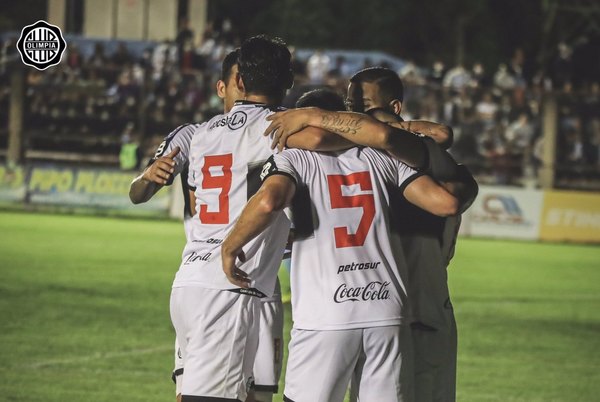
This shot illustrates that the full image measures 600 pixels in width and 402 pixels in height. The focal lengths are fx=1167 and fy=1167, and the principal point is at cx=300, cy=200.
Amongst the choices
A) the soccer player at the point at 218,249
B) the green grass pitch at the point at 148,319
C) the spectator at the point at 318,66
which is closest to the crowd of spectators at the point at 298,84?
the spectator at the point at 318,66

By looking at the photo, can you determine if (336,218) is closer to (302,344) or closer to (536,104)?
(302,344)

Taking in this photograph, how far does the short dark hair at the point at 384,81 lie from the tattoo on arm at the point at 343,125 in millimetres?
786

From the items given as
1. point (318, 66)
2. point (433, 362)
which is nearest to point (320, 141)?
point (433, 362)

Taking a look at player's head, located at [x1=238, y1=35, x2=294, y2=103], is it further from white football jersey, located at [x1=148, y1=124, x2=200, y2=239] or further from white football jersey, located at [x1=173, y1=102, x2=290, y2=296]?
white football jersey, located at [x1=148, y1=124, x2=200, y2=239]

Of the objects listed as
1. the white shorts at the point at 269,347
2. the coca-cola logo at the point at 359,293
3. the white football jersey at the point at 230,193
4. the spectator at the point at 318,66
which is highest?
the spectator at the point at 318,66

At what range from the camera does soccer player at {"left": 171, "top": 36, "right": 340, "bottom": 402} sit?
5629 mm

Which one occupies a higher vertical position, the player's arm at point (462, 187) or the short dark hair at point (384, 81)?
the short dark hair at point (384, 81)

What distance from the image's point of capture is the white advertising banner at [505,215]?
2516cm

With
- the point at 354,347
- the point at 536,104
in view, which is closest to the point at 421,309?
the point at 354,347

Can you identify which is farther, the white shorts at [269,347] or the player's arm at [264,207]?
the white shorts at [269,347]

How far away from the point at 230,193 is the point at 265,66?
2.12ft

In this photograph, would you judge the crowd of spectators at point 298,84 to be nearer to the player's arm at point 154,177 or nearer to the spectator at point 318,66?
the spectator at point 318,66

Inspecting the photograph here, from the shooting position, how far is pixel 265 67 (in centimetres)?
560

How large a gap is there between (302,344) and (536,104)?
23.2 meters
